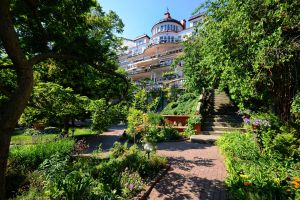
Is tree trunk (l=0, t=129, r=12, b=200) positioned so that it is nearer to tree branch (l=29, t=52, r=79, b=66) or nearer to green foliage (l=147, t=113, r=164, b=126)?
tree branch (l=29, t=52, r=79, b=66)

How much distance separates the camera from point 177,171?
6.46 metres

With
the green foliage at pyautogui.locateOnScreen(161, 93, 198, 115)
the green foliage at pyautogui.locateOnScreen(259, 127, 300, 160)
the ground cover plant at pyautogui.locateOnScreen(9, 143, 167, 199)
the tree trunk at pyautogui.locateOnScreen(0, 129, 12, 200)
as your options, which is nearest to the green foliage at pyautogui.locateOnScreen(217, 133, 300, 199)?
the green foliage at pyautogui.locateOnScreen(259, 127, 300, 160)

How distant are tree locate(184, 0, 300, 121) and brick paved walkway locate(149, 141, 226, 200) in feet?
9.38

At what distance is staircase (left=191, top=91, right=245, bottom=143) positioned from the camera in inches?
456


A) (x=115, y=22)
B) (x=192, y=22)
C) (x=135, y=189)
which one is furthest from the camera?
(x=192, y=22)

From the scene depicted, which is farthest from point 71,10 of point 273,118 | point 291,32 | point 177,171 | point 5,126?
point 273,118

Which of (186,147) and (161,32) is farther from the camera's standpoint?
(161,32)

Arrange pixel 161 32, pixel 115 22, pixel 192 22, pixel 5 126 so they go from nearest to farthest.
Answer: pixel 5 126
pixel 115 22
pixel 192 22
pixel 161 32

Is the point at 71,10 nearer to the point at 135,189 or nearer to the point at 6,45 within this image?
the point at 6,45

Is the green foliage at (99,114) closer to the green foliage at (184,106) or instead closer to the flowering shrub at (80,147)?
the flowering shrub at (80,147)

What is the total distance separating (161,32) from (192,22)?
8125 mm

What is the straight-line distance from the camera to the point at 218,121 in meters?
13.3

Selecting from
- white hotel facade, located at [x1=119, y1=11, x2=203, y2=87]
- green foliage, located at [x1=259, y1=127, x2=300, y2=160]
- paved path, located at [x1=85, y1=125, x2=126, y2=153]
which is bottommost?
paved path, located at [x1=85, y1=125, x2=126, y2=153]

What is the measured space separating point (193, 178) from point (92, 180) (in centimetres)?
292
